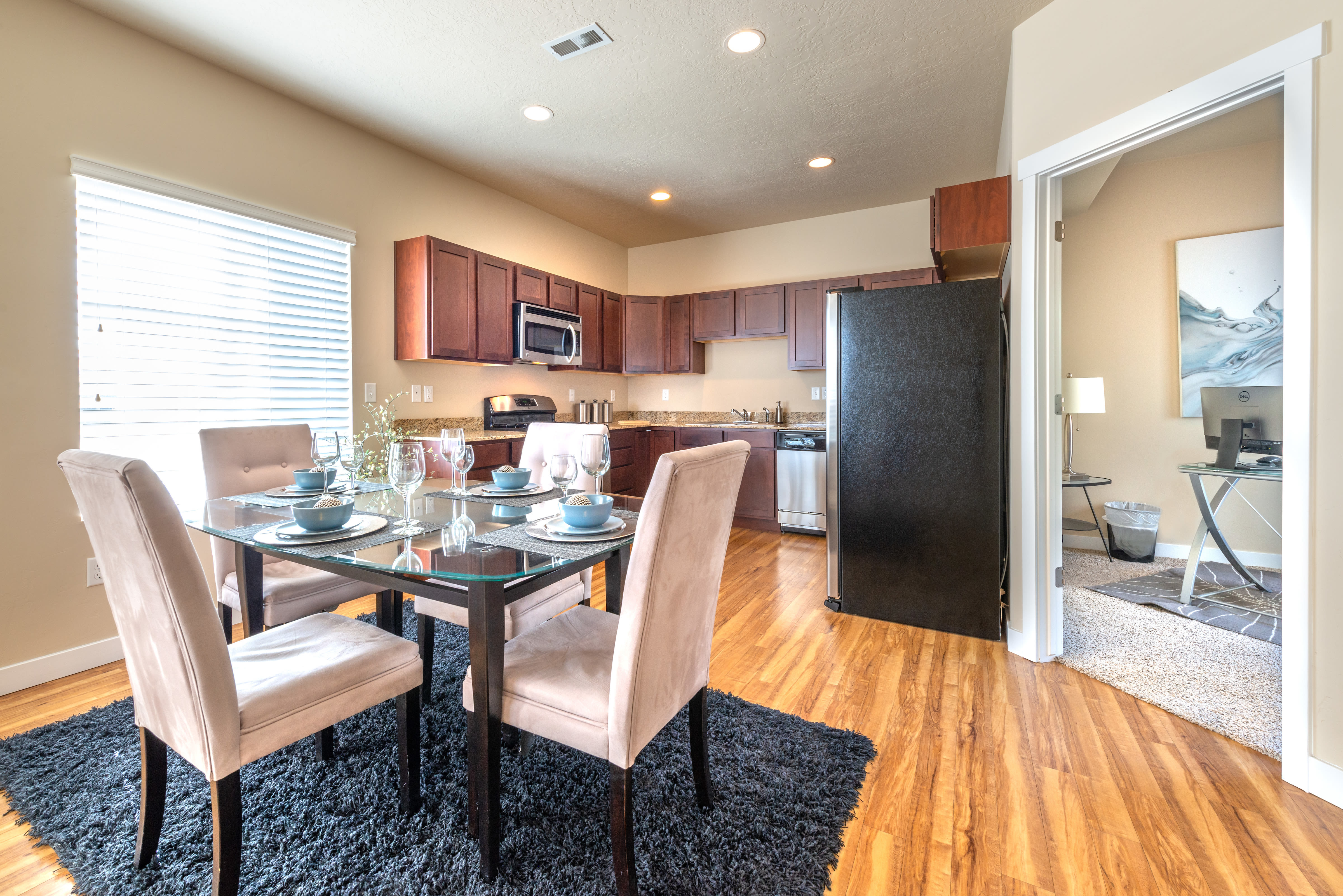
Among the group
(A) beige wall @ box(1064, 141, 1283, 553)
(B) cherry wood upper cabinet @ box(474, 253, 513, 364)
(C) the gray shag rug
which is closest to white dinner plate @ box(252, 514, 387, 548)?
(C) the gray shag rug

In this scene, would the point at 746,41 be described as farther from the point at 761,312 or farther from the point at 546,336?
the point at 761,312

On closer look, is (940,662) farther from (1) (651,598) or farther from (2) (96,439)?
(2) (96,439)

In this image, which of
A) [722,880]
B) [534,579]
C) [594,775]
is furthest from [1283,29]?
[594,775]

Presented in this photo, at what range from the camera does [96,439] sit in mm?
2396

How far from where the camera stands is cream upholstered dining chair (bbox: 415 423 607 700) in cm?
175

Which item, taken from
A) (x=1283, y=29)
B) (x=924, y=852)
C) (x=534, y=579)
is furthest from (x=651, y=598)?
(x=1283, y=29)

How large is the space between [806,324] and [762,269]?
844 mm

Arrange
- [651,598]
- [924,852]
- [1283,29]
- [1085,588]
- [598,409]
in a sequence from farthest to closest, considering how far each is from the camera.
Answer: [598,409]
[1085,588]
[1283,29]
[924,852]
[651,598]

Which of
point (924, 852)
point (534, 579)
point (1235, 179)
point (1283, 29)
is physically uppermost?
point (1235, 179)

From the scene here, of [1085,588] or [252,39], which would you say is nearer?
[252,39]

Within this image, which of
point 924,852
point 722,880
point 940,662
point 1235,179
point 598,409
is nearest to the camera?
point 722,880

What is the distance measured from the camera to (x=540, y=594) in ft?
6.01

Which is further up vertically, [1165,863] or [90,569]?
[90,569]

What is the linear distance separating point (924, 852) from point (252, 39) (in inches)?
153
